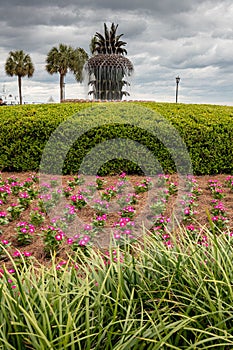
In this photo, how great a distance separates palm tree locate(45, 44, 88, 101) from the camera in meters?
45.1

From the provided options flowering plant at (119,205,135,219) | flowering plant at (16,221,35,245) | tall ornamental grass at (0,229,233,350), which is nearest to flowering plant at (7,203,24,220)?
flowering plant at (16,221,35,245)

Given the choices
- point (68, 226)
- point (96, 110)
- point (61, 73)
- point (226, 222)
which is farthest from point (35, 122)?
point (61, 73)

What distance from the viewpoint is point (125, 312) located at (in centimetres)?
230

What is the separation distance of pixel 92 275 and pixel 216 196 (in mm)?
4003

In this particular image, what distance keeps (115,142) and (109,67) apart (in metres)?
9.15

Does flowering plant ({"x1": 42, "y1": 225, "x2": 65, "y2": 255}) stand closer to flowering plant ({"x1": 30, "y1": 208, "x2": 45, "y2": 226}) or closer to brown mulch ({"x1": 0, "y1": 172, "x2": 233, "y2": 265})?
brown mulch ({"x1": 0, "y1": 172, "x2": 233, "y2": 265})

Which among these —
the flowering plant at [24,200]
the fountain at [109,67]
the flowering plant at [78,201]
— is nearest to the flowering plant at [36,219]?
the flowering plant at [24,200]

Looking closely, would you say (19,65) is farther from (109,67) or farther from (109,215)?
(109,215)

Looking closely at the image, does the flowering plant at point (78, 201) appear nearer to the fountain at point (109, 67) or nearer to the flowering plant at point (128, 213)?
the flowering plant at point (128, 213)

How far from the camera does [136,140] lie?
798 centimetres

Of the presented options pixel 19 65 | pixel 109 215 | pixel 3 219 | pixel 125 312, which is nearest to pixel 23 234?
pixel 3 219

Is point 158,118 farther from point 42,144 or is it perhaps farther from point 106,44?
point 106,44

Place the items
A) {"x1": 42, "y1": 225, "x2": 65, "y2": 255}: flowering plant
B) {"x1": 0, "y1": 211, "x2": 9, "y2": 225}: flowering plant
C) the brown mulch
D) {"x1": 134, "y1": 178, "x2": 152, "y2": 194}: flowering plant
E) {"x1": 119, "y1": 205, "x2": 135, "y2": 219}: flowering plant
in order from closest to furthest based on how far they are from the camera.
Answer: {"x1": 42, "y1": 225, "x2": 65, "y2": 255}: flowering plant → the brown mulch → {"x1": 0, "y1": 211, "x2": 9, "y2": 225}: flowering plant → {"x1": 119, "y1": 205, "x2": 135, "y2": 219}: flowering plant → {"x1": 134, "y1": 178, "x2": 152, "y2": 194}: flowering plant

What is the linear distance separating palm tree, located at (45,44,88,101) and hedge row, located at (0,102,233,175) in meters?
37.8
